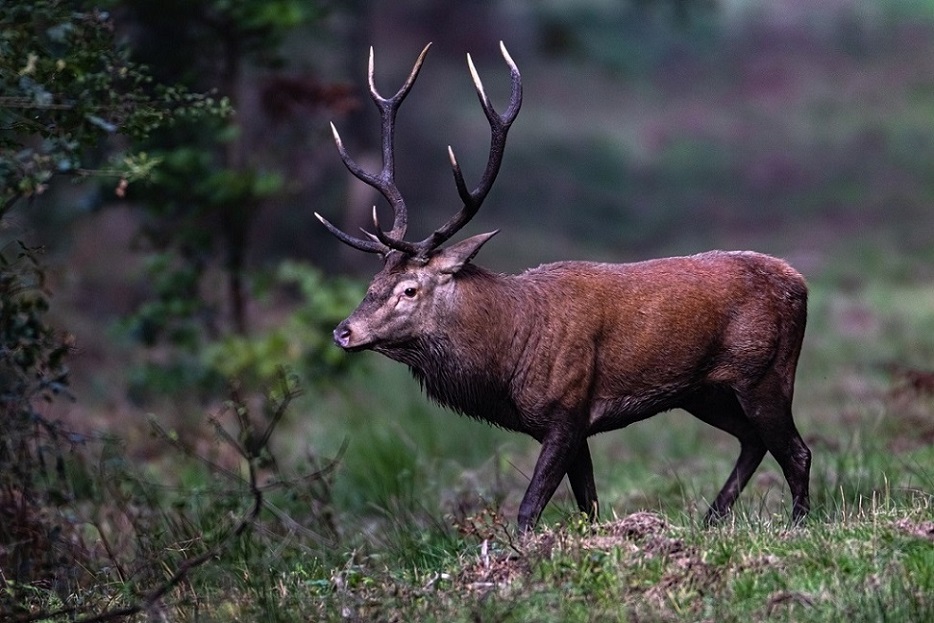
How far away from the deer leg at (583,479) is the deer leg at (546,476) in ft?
1.47

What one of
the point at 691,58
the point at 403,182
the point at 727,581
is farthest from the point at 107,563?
the point at 691,58

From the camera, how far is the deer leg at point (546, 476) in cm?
646

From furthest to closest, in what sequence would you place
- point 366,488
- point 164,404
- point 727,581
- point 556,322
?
point 164,404 → point 366,488 → point 556,322 → point 727,581

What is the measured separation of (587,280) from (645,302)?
1.01 ft

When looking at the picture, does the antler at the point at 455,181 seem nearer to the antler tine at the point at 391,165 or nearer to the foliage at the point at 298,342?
the antler tine at the point at 391,165

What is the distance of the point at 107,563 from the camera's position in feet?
23.0

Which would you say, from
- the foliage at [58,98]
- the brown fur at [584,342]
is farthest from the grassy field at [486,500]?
the foliage at [58,98]

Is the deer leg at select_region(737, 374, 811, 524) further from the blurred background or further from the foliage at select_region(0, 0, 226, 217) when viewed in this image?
the foliage at select_region(0, 0, 226, 217)

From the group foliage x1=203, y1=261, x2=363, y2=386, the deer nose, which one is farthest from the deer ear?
foliage x1=203, y1=261, x2=363, y2=386

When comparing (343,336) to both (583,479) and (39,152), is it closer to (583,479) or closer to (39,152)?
(583,479)

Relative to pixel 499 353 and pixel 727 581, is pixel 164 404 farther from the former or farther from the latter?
pixel 727 581

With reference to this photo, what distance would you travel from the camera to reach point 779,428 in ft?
22.9

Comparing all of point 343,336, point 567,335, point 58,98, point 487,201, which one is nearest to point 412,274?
point 343,336

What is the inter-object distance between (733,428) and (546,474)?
4.59ft
